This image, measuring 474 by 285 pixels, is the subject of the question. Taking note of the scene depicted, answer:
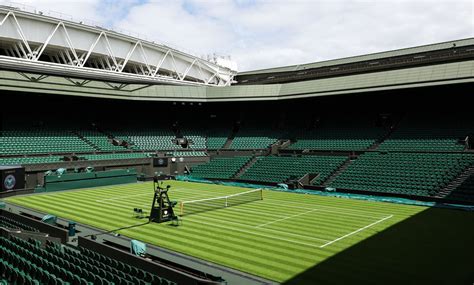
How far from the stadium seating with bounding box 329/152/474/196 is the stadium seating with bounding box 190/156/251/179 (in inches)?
472

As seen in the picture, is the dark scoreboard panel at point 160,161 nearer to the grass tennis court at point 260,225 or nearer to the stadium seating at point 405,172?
the grass tennis court at point 260,225

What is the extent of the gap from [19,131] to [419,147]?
39514 mm

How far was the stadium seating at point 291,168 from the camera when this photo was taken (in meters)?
34.8

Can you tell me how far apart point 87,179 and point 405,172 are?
27.8m

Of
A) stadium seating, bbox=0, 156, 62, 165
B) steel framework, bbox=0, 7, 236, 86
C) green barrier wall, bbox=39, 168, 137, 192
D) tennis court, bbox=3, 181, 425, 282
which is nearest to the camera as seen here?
tennis court, bbox=3, 181, 425, 282

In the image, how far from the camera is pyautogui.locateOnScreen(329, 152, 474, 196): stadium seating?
27.8 m

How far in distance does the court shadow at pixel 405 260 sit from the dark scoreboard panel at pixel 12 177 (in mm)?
25091

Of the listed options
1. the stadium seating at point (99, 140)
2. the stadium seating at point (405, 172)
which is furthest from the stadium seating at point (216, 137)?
the stadium seating at point (405, 172)

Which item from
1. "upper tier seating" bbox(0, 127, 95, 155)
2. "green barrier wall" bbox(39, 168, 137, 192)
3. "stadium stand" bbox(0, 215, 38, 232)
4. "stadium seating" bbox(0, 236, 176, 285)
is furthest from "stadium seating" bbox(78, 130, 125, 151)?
"stadium seating" bbox(0, 236, 176, 285)

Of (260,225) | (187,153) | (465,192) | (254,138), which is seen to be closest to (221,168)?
(187,153)

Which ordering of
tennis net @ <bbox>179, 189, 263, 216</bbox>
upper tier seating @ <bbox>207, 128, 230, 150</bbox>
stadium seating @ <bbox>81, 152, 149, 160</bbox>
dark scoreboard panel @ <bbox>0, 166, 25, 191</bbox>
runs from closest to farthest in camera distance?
tennis net @ <bbox>179, 189, 263, 216</bbox>, dark scoreboard panel @ <bbox>0, 166, 25, 191</bbox>, stadium seating @ <bbox>81, 152, 149, 160</bbox>, upper tier seating @ <bbox>207, 128, 230, 150</bbox>

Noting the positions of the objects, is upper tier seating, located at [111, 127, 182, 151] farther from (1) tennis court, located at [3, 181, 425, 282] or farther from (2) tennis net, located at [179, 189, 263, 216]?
(2) tennis net, located at [179, 189, 263, 216]

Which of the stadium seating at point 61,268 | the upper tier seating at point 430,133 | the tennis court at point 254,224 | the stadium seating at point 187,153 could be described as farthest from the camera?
the stadium seating at point 187,153

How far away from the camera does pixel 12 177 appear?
94.3 ft
